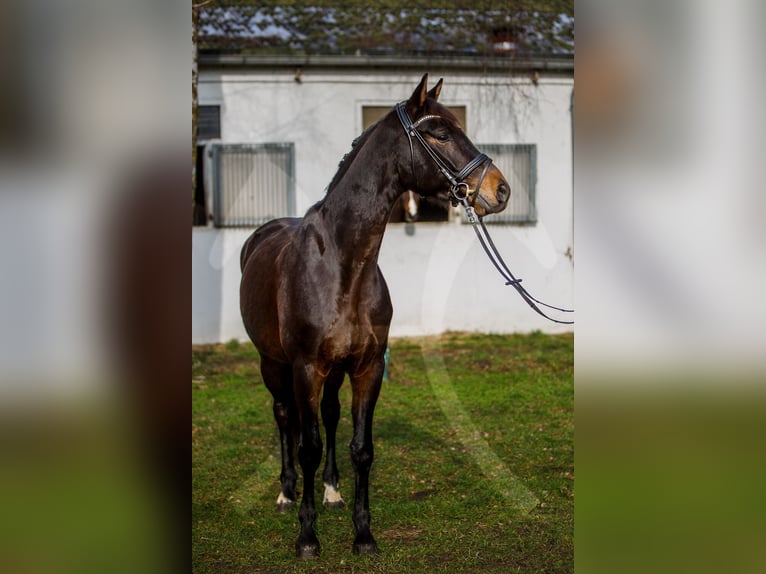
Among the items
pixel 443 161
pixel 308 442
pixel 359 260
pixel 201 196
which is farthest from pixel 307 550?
pixel 201 196

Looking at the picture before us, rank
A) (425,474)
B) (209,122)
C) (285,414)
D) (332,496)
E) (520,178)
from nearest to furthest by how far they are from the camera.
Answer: (332,496)
(285,414)
(425,474)
(209,122)
(520,178)

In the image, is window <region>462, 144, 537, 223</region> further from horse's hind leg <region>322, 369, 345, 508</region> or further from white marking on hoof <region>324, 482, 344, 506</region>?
white marking on hoof <region>324, 482, 344, 506</region>

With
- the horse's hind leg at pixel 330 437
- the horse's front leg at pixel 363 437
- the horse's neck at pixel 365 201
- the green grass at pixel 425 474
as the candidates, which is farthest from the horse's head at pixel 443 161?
the green grass at pixel 425 474

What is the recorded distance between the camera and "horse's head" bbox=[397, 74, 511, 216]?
3.60 metres

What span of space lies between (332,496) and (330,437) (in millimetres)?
354

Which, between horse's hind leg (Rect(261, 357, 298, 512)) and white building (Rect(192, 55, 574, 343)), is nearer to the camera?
horse's hind leg (Rect(261, 357, 298, 512))

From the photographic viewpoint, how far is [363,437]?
4.16 m

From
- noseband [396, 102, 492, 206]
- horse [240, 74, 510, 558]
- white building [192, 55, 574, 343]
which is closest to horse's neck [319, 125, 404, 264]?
horse [240, 74, 510, 558]

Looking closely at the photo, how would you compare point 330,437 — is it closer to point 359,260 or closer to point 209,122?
point 359,260

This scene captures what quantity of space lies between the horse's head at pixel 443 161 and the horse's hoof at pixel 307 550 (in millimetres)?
1851

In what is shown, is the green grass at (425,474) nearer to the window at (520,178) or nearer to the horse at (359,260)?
the horse at (359,260)
